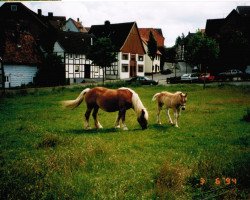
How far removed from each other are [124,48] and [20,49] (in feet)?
85.2

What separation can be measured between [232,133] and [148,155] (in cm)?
567

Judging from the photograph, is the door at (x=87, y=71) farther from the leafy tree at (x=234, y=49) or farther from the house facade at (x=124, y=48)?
the leafy tree at (x=234, y=49)

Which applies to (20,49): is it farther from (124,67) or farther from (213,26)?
(213,26)

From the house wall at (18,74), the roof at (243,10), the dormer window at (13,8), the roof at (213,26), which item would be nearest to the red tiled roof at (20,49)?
the house wall at (18,74)

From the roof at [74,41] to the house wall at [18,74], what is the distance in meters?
8.73

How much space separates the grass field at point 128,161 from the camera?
329 inches

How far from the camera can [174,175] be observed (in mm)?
9156

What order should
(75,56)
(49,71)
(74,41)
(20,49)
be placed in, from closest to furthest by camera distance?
1. (20,49)
2. (49,71)
3. (75,56)
4. (74,41)

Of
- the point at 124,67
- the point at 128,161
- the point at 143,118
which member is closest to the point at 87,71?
the point at 124,67

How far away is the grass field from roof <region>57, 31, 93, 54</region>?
4309 centimetres

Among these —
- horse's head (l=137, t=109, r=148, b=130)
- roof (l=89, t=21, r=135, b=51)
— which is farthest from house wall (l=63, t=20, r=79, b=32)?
horse's head (l=137, t=109, r=148, b=130)

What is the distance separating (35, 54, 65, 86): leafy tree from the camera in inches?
2110

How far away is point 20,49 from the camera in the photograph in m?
53.3

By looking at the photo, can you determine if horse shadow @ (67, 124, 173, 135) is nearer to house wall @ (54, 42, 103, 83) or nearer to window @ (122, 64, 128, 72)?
house wall @ (54, 42, 103, 83)
